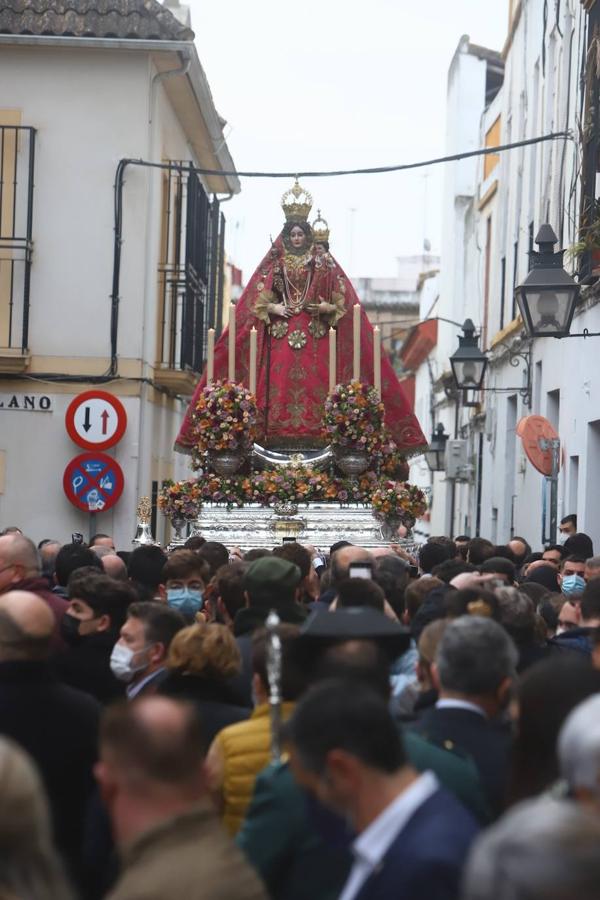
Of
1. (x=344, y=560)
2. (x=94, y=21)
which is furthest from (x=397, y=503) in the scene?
(x=94, y=21)

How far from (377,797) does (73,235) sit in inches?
680

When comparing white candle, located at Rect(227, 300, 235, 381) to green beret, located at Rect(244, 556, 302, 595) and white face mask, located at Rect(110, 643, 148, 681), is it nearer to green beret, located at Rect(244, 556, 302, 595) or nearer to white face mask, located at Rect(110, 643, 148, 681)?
green beret, located at Rect(244, 556, 302, 595)

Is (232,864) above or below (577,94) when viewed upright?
below

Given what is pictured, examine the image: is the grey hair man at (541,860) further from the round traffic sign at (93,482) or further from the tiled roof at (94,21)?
the tiled roof at (94,21)

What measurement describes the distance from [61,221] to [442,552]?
10559 millimetres

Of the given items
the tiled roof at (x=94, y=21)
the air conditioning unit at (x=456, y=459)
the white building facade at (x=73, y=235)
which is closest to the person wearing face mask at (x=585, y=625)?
the white building facade at (x=73, y=235)

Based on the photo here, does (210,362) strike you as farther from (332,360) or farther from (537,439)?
(537,439)

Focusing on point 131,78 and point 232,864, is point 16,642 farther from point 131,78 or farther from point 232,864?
point 131,78

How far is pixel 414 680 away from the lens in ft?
20.9

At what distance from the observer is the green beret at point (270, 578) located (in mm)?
6930

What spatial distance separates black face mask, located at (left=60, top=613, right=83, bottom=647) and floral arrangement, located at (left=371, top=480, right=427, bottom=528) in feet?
25.4

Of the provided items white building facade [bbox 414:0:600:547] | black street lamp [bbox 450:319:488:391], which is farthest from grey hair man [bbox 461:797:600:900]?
black street lamp [bbox 450:319:488:391]

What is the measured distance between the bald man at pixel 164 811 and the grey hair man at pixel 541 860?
82cm

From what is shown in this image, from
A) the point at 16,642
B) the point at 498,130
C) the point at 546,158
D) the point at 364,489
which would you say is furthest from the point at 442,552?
the point at 498,130
